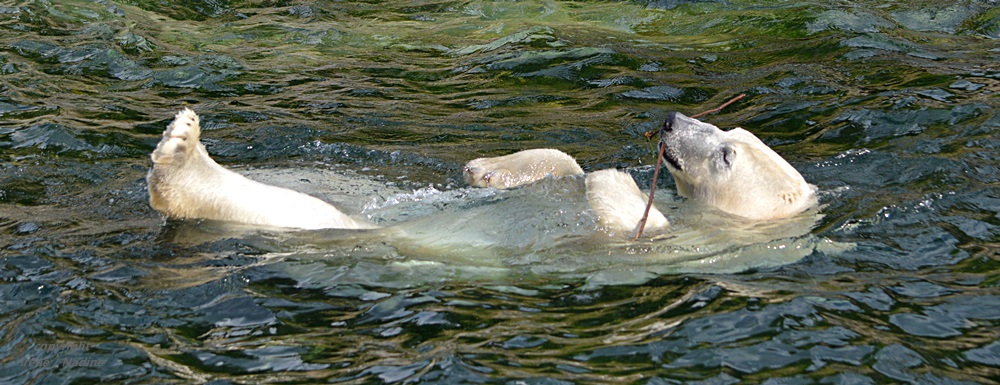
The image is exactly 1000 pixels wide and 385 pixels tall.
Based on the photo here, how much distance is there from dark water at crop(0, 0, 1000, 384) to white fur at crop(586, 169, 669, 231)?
454 millimetres

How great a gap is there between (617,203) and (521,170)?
0.88 m

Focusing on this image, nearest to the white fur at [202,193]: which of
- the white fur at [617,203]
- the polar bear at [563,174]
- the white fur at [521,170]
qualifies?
the polar bear at [563,174]

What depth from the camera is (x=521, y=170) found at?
18.6ft

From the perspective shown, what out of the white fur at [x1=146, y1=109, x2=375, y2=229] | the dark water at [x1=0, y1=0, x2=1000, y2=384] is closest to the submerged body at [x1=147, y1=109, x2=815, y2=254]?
the white fur at [x1=146, y1=109, x2=375, y2=229]

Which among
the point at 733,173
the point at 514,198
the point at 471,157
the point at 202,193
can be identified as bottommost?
the point at 471,157

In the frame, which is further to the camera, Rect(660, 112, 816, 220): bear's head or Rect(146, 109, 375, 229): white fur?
Rect(660, 112, 816, 220): bear's head

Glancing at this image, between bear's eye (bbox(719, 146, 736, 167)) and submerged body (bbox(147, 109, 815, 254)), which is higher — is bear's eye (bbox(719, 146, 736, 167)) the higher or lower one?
the higher one

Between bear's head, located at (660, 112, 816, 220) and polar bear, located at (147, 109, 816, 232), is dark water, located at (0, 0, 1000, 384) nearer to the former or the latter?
polar bear, located at (147, 109, 816, 232)

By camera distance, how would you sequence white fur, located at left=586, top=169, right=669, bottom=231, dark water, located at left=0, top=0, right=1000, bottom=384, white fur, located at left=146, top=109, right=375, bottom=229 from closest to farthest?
dark water, located at left=0, top=0, right=1000, bottom=384
white fur, located at left=146, top=109, right=375, bottom=229
white fur, located at left=586, top=169, right=669, bottom=231

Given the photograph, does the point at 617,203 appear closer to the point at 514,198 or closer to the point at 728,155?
the point at 514,198

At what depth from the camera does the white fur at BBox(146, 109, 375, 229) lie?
4.51m

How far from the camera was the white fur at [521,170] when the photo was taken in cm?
562

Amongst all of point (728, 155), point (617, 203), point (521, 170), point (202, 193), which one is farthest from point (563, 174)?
point (202, 193)

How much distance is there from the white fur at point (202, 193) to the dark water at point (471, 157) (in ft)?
0.40
